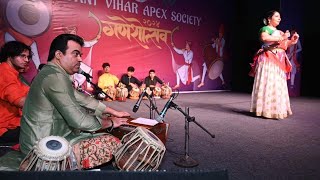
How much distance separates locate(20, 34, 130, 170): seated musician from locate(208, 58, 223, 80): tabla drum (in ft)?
30.6

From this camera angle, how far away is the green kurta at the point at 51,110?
2.12 meters

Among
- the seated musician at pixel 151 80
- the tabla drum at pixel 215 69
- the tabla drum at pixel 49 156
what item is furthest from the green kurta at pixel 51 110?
the tabla drum at pixel 215 69

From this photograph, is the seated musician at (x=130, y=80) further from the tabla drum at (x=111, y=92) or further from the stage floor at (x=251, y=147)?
the stage floor at (x=251, y=147)

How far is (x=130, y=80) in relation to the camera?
336 inches

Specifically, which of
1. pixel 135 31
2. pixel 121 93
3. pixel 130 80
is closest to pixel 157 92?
pixel 130 80

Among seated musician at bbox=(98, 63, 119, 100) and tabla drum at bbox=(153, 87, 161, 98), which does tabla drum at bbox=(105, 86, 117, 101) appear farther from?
tabla drum at bbox=(153, 87, 161, 98)

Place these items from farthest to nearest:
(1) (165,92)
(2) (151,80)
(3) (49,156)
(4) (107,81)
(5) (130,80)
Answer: (2) (151,80)
(1) (165,92)
(5) (130,80)
(4) (107,81)
(3) (49,156)

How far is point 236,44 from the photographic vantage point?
39.8 feet

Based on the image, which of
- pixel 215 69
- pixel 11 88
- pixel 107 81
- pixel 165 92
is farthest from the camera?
pixel 215 69

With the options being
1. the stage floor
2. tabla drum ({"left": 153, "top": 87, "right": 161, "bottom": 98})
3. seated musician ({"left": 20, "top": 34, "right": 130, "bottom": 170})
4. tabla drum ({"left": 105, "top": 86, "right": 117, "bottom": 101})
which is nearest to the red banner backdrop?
tabla drum ({"left": 105, "top": 86, "right": 117, "bottom": 101})

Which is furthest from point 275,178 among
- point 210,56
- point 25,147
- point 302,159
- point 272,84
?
point 210,56

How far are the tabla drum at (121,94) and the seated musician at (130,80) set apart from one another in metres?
0.53

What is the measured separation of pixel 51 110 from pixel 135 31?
7091 millimetres

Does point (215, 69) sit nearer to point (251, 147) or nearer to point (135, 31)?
point (135, 31)
